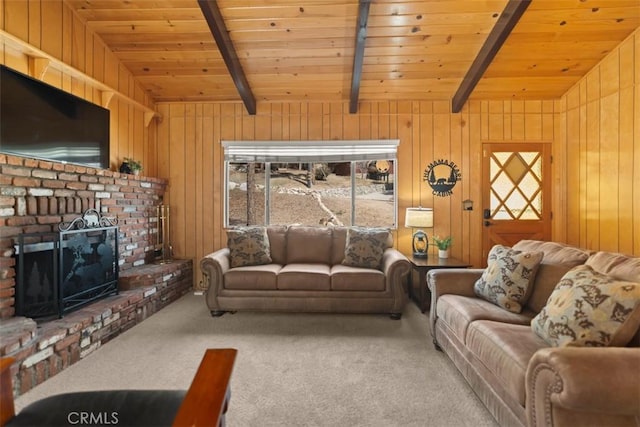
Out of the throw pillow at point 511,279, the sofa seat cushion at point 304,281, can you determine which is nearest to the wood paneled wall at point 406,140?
the sofa seat cushion at point 304,281

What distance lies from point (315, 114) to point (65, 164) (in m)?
2.81

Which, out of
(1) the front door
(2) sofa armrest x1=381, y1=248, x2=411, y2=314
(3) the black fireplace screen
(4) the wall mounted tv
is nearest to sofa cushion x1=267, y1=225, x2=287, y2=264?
(2) sofa armrest x1=381, y1=248, x2=411, y2=314

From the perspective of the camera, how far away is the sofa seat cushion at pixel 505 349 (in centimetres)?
143

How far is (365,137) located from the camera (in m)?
4.23

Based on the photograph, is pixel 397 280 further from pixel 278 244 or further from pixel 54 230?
pixel 54 230

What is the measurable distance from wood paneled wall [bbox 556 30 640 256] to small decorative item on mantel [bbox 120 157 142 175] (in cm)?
530

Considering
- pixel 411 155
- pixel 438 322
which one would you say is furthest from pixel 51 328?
pixel 411 155

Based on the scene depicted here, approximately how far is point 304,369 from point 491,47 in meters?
3.44

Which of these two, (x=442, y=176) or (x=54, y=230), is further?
(x=442, y=176)

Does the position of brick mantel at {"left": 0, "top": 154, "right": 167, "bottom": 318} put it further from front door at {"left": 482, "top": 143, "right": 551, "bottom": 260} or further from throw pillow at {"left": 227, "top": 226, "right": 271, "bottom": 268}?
front door at {"left": 482, "top": 143, "right": 551, "bottom": 260}

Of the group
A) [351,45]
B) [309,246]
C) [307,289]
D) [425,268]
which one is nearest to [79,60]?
[351,45]

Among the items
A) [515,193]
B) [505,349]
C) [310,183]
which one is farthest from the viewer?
[310,183]

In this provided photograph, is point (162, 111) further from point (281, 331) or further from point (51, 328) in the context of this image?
point (281, 331)

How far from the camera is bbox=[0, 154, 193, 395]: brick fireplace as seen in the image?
203cm
